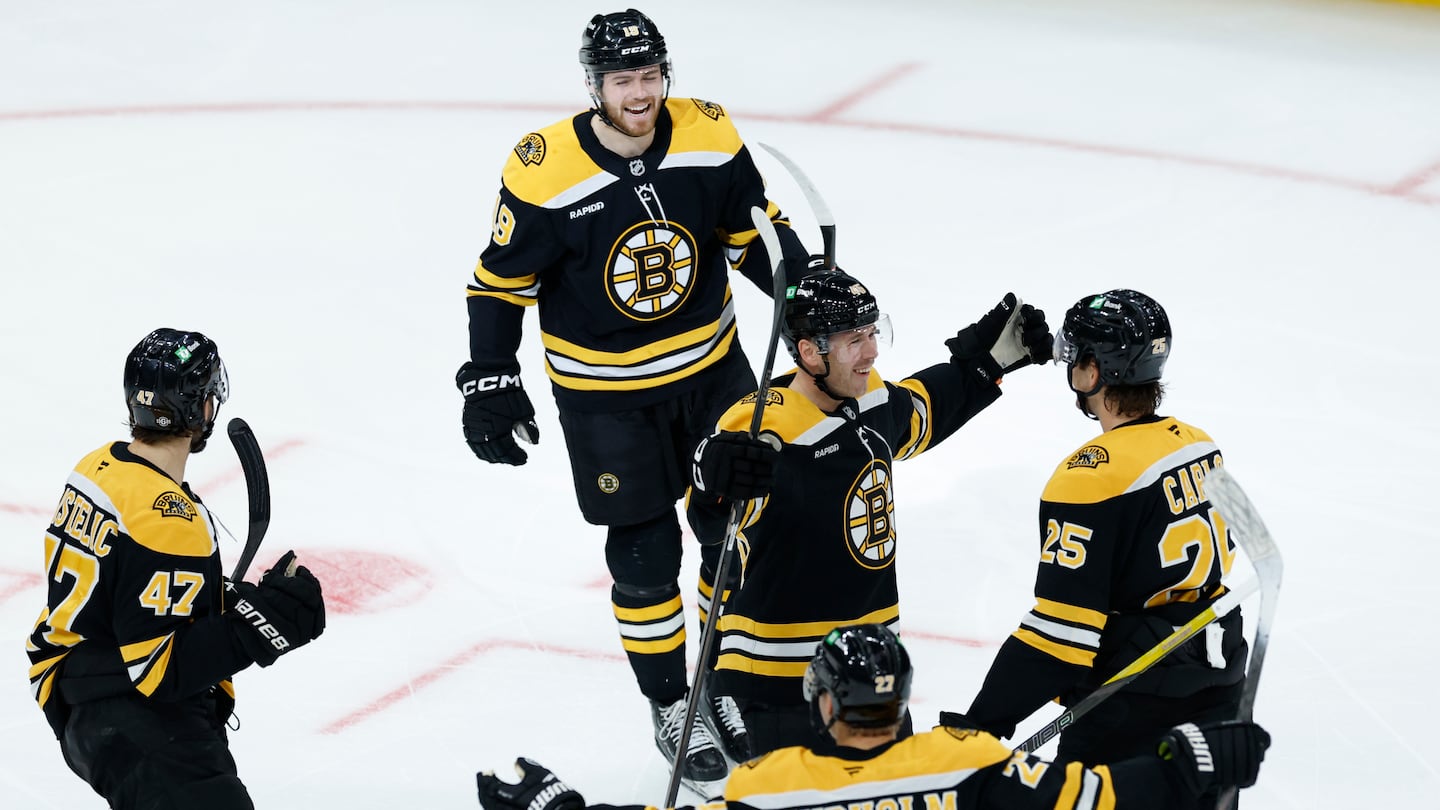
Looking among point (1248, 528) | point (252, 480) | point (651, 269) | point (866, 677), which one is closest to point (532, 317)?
point (651, 269)

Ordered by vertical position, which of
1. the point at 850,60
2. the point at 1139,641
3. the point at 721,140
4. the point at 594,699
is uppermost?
the point at 850,60

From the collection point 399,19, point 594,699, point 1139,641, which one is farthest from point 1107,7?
point 1139,641

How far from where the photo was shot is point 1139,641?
3078 millimetres

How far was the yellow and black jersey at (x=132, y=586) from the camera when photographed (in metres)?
2.95

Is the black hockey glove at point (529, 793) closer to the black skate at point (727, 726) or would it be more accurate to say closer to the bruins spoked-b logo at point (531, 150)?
the black skate at point (727, 726)

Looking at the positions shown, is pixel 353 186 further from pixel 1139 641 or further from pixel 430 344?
pixel 1139 641

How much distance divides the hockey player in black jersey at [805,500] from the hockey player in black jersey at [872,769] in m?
0.77

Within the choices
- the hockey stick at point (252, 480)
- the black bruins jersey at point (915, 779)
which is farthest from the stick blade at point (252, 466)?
the black bruins jersey at point (915, 779)

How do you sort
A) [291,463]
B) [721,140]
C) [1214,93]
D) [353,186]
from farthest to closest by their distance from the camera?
[1214,93], [353,186], [291,463], [721,140]

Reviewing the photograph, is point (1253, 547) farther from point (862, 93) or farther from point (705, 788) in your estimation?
point (862, 93)

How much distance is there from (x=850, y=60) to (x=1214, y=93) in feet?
5.41

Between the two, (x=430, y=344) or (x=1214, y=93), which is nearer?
(x=430, y=344)

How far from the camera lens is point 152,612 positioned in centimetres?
297

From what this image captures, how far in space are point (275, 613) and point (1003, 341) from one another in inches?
60.1
